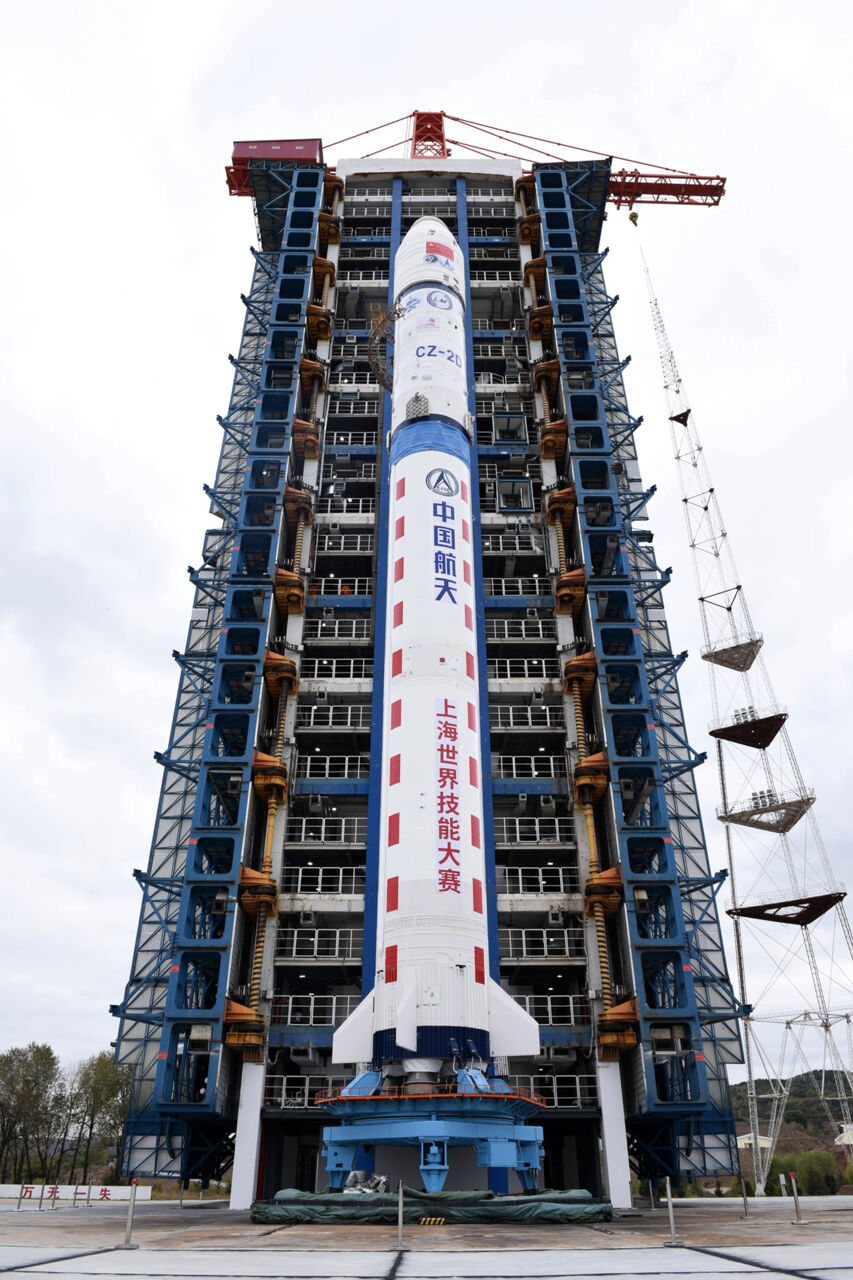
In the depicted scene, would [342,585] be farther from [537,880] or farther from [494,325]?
[494,325]


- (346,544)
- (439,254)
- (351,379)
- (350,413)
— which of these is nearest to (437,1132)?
(346,544)

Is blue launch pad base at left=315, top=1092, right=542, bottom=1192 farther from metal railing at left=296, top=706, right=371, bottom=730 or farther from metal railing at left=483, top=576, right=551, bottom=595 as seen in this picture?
metal railing at left=483, top=576, right=551, bottom=595

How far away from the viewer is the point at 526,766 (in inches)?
1815

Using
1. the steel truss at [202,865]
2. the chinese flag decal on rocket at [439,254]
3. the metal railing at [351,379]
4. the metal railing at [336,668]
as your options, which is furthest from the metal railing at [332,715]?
the chinese flag decal on rocket at [439,254]

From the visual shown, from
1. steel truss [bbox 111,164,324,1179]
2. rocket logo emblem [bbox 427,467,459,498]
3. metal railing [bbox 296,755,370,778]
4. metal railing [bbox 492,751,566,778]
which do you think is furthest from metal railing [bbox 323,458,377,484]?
metal railing [bbox 492,751,566,778]

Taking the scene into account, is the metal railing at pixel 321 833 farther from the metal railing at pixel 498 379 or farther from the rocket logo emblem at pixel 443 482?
the metal railing at pixel 498 379

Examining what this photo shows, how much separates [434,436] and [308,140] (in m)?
38.3

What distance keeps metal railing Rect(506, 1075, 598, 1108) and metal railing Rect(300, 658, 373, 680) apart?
20.0 metres

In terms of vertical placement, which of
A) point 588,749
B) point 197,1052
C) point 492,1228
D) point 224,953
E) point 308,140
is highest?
point 308,140

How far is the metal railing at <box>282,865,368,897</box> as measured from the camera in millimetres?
40594

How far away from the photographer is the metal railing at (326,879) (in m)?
40.6

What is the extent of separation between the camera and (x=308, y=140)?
204 ft

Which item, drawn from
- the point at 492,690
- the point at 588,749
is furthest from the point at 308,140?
the point at 588,749

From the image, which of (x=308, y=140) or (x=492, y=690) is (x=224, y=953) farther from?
(x=308, y=140)
